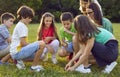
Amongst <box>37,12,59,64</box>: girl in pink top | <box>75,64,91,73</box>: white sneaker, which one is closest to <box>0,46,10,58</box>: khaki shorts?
<box>37,12,59,64</box>: girl in pink top

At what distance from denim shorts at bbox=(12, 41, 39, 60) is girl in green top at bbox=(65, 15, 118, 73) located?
1.99 feet

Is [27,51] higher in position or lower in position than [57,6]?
higher

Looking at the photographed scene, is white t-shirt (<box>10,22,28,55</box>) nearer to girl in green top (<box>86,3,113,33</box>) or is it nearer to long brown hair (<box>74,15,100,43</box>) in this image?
long brown hair (<box>74,15,100,43</box>)

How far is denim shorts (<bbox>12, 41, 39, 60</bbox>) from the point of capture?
6007 mm

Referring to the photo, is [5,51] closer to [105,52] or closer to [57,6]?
[105,52]

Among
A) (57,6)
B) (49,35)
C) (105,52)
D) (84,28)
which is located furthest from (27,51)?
(57,6)

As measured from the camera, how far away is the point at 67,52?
6.88 meters

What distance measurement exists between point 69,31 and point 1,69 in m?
1.52

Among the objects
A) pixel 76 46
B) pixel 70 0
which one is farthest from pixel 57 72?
pixel 70 0

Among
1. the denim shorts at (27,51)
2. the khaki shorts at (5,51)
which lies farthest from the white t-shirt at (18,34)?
the khaki shorts at (5,51)

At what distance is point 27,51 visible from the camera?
19.9 feet

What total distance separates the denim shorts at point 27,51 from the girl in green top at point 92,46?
608 millimetres

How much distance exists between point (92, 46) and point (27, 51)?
109cm

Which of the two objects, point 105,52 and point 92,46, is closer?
point 92,46
